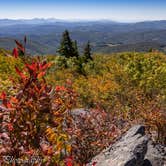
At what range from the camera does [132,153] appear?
7.13m

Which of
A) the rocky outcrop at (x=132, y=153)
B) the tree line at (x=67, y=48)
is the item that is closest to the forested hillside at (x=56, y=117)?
the rocky outcrop at (x=132, y=153)

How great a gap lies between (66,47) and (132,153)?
166 ft

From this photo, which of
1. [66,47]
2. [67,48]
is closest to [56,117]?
[66,47]

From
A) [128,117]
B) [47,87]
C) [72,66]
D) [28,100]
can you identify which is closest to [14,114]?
[28,100]

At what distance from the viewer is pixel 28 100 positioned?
3.20 m

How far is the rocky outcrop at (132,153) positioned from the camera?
687 centimetres

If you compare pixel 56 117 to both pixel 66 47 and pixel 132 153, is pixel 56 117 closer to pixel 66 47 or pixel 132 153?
pixel 132 153

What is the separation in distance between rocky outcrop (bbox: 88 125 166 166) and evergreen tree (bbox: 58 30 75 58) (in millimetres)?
48058

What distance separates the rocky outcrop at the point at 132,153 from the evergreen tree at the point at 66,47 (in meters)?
48.1

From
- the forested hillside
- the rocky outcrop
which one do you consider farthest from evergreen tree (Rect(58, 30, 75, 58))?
the rocky outcrop

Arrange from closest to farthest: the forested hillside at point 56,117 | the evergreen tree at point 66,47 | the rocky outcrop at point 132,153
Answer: the forested hillside at point 56,117 → the rocky outcrop at point 132,153 → the evergreen tree at point 66,47

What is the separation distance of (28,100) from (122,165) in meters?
3.78

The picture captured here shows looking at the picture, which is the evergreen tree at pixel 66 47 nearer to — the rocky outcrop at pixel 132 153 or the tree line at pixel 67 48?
the tree line at pixel 67 48

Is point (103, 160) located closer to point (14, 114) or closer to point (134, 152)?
point (134, 152)
